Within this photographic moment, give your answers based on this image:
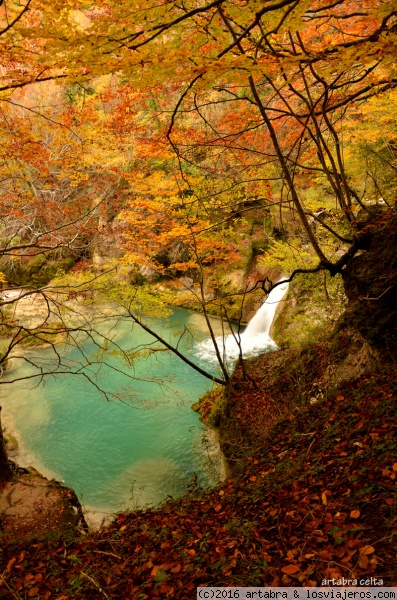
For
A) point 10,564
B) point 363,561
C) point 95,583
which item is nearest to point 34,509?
point 10,564

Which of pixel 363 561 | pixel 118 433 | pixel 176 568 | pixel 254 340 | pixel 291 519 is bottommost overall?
pixel 363 561

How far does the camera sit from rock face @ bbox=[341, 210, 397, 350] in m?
5.46

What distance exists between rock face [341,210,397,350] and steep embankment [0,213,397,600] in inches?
0.7

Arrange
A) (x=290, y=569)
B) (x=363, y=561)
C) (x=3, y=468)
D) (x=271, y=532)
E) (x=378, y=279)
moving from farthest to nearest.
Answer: (x=3, y=468)
(x=378, y=279)
(x=271, y=532)
(x=290, y=569)
(x=363, y=561)

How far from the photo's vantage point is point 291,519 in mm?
3246

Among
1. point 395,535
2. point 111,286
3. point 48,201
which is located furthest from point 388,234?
point 48,201

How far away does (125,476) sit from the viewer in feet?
28.2

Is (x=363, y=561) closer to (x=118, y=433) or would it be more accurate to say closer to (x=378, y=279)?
(x=378, y=279)

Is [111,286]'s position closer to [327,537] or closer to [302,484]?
[302,484]

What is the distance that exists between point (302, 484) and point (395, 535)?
1239mm

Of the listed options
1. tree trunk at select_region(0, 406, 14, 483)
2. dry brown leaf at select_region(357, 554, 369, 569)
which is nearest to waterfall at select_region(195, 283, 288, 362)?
tree trunk at select_region(0, 406, 14, 483)

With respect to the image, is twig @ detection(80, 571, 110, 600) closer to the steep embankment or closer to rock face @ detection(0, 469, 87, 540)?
the steep embankment

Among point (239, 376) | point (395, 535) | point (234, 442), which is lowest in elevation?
point (395, 535)

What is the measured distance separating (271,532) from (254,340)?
10.6m
